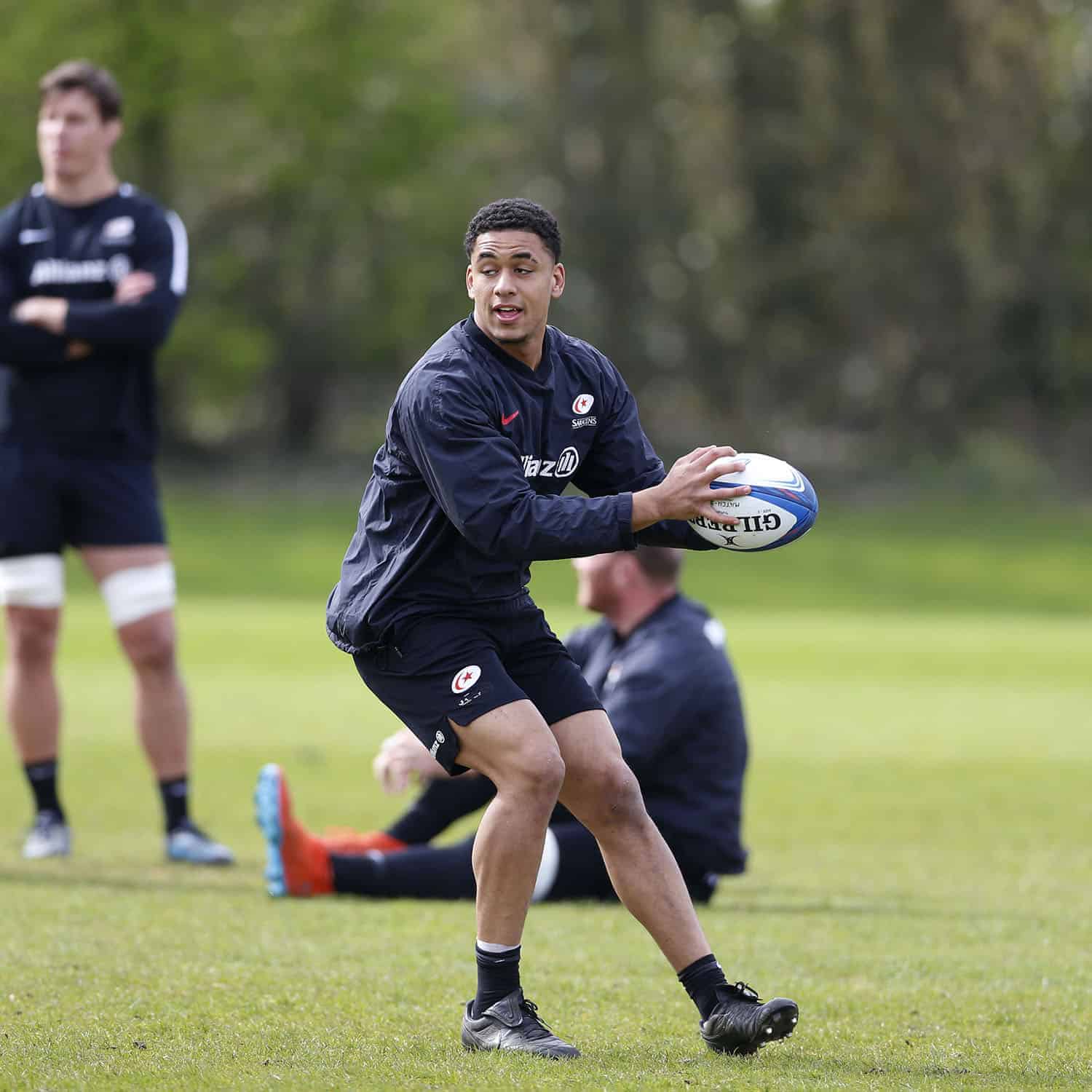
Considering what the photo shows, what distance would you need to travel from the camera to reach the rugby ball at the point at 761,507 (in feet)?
15.2

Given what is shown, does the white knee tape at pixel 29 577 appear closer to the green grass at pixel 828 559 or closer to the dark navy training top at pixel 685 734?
the dark navy training top at pixel 685 734

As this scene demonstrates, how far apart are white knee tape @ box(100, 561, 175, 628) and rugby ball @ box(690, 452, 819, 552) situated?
3.75m

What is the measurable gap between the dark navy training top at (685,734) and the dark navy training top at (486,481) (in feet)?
6.13

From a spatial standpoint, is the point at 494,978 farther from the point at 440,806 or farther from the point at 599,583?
the point at 440,806

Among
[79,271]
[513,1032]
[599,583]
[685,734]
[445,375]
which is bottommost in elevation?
[513,1032]

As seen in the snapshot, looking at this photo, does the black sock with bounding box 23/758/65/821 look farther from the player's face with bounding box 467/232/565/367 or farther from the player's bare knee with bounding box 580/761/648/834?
the player's face with bounding box 467/232/565/367

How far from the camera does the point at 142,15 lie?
4166 centimetres

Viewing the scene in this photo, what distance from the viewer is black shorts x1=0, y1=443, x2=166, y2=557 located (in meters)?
7.82

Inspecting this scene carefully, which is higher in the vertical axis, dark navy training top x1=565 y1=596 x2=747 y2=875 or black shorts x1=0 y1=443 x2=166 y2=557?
black shorts x1=0 y1=443 x2=166 y2=557

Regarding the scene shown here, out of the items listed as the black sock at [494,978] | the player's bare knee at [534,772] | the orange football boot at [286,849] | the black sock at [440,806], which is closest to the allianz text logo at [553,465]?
the player's bare knee at [534,772]

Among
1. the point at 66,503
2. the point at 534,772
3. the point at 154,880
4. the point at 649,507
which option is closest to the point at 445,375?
the point at 649,507

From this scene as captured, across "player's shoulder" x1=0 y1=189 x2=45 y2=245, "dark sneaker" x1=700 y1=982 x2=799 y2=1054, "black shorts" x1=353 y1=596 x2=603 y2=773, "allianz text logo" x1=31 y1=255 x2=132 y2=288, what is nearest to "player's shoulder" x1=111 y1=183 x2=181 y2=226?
"allianz text logo" x1=31 y1=255 x2=132 y2=288

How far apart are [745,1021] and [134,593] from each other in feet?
13.5

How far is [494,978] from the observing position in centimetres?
473
